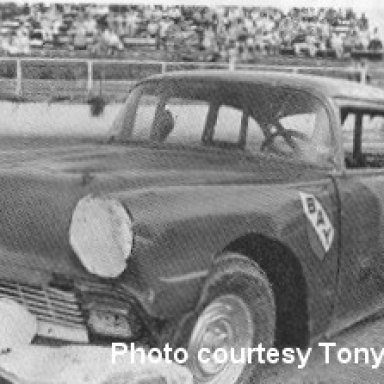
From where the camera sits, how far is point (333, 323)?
3730 millimetres

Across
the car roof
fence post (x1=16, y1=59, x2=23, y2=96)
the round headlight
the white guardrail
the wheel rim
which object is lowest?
fence post (x1=16, y1=59, x2=23, y2=96)

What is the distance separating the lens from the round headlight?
277 cm

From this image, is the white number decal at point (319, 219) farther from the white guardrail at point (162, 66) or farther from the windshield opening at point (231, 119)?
the white guardrail at point (162, 66)

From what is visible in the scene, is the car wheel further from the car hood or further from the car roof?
the car roof

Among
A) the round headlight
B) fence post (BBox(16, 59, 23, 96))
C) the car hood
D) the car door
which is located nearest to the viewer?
the round headlight

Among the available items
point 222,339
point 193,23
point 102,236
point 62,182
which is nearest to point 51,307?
point 102,236

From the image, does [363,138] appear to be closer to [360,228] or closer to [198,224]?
[360,228]

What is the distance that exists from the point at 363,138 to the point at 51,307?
1905 millimetres

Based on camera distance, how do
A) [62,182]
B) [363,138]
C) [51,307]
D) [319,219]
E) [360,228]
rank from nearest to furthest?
[51,307]
[62,182]
[319,219]
[360,228]
[363,138]

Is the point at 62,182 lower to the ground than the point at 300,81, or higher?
lower

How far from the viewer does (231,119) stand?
407 cm

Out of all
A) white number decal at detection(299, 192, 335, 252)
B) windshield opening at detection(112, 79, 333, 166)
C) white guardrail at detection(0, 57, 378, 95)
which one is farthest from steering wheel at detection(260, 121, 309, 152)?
white guardrail at detection(0, 57, 378, 95)

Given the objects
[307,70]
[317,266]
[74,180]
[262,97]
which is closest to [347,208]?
[317,266]

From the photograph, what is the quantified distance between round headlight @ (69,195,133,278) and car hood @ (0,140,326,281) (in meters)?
0.06
